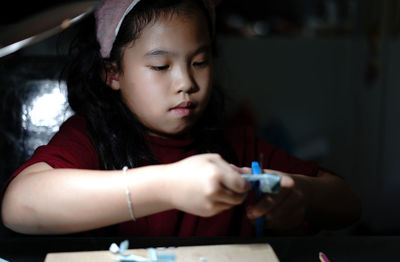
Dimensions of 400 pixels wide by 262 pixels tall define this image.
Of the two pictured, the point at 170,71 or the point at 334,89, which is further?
the point at 334,89

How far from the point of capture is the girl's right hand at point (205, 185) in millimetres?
465

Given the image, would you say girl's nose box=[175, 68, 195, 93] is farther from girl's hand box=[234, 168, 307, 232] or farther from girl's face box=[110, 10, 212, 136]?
girl's hand box=[234, 168, 307, 232]

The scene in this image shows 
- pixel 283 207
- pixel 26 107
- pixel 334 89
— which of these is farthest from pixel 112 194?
pixel 334 89

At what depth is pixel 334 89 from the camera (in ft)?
5.30

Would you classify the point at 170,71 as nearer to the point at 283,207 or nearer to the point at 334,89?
the point at 283,207

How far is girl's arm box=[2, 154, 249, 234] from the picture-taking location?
0.47 m

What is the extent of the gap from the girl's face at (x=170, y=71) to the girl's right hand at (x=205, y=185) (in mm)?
139

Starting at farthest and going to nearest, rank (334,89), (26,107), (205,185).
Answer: (334,89) → (26,107) → (205,185)

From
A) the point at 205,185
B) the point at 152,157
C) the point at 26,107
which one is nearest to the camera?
the point at 205,185

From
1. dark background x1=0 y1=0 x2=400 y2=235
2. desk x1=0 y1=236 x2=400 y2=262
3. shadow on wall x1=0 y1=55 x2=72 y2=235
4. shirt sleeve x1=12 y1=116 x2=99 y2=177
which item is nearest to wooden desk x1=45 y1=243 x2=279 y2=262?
desk x1=0 y1=236 x2=400 y2=262

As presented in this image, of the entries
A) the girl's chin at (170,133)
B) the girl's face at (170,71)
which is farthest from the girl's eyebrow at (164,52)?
the girl's chin at (170,133)

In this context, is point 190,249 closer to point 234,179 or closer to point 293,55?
point 234,179

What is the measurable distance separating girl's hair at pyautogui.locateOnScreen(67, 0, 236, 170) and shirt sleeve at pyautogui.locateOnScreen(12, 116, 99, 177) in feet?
0.04

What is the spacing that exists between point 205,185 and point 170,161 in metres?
0.23
